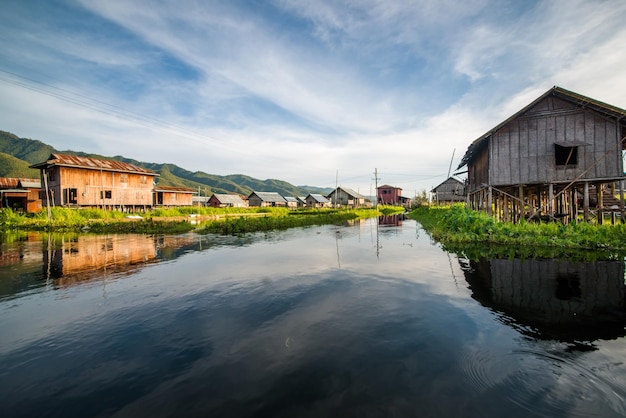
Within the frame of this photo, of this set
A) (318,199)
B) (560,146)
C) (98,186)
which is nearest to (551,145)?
(560,146)

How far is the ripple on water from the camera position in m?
3.49

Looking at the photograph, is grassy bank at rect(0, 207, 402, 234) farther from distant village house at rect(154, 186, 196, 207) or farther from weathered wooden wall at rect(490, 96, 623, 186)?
weathered wooden wall at rect(490, 96, 623, 186)

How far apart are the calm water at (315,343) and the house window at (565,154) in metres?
10.1

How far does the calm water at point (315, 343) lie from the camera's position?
364cm

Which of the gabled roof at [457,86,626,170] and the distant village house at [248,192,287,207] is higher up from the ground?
the gabled roof at [457,86,626,170]

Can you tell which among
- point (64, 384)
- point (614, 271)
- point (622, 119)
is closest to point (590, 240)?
point (614, 271)

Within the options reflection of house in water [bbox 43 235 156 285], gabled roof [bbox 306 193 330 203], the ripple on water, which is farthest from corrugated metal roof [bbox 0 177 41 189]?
gabled roof [bbox 306 193 330 203]

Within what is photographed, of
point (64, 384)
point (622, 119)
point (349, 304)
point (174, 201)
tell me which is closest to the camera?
point (64, 384)

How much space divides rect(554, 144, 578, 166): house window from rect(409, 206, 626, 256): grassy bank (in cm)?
510

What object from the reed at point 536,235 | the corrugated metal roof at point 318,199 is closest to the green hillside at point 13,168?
the corrugated metal roof at point 318,199

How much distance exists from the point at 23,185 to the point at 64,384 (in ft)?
172

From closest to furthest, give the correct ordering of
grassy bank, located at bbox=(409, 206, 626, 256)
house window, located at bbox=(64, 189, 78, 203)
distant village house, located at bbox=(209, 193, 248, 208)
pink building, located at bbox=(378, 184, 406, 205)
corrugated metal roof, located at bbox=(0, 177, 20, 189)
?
grassy bank, located at bbox=(409, 206, 626, 256) < house window, located at bbox=(64, 189, 78, 203) < corrugated metal roof, located at bbox=(0, 177, 20, 189) < distant village house, located at bbox=(209, 193, 248, 208) < pink building, located at bbox=(378, 184, 406, 205)

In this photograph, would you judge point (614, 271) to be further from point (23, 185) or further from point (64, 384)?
point (23, 185)

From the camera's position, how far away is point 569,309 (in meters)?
6.33
